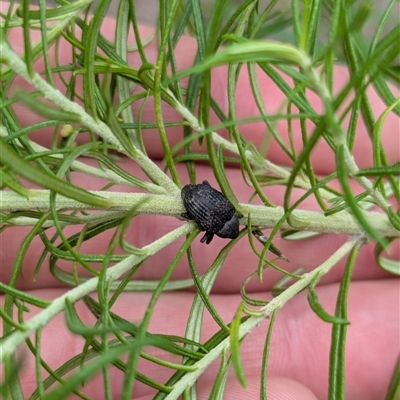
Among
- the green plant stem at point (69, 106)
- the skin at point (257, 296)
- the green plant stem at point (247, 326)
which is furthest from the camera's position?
the skin at point (257, 296)

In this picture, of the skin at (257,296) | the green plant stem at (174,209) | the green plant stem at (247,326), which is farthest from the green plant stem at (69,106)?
the skin at (257,296)

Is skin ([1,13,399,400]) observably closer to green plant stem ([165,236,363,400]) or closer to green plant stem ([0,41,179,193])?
green plant stem ([165,236,363,400])

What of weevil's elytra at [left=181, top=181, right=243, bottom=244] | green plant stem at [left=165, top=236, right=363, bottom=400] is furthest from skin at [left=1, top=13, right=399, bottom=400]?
weevil's elytra at [left=181, top=181, right=243, bottom=244]

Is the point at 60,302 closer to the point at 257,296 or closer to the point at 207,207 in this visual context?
the point at 207,207

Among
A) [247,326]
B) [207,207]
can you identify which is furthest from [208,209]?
[247,326]

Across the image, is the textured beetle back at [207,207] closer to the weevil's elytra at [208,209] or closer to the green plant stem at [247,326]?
the weevil's elytra at [208,209]

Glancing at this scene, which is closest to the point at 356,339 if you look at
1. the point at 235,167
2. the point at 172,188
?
the point at 235,167
